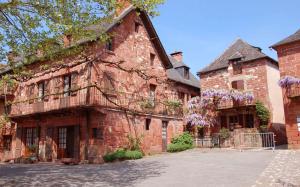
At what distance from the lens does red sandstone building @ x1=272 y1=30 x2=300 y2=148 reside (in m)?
20.1

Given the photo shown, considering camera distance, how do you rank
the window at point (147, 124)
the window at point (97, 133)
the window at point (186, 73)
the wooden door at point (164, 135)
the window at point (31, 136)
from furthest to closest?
the window at point (186, 73) < the wooden door at point (164, 135) < the window at point (31, 136) < the window at point (147, 124) < the window at point (97, 133)

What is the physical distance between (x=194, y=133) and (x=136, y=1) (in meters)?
19.4

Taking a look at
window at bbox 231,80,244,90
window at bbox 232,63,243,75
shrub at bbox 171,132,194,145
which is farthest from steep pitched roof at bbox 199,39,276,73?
shrub at bbox 171,132,194,145

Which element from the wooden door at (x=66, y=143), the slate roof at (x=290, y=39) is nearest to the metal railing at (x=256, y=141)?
the slate roof at (x=290, y=39)

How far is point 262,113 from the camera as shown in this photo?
24.8m

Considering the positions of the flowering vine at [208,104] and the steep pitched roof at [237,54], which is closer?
the flowering vine at [208,104]

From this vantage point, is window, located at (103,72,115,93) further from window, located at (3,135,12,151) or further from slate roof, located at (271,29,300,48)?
slate roof, located at (271,29,300,48)

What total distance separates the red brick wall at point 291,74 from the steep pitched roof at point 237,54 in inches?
183

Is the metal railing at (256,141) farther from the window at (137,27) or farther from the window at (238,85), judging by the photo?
the window at (137,27)

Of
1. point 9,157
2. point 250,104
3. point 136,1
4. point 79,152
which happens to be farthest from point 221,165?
point 9,157

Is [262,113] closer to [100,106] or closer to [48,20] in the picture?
[100,106]

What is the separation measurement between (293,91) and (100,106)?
1216cm

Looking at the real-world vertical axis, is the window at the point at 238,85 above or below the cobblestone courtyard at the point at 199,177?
above

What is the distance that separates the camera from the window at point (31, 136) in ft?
75.5
